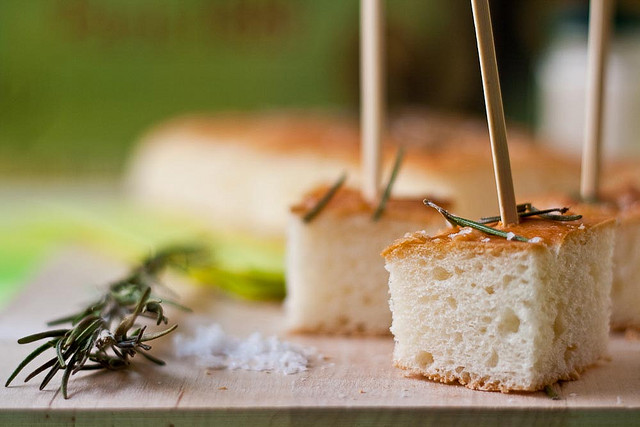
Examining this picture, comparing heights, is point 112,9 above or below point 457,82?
above


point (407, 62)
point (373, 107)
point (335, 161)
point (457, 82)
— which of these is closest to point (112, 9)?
point (407, 62)

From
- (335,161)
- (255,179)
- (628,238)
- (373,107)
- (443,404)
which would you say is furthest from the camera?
(255,179)

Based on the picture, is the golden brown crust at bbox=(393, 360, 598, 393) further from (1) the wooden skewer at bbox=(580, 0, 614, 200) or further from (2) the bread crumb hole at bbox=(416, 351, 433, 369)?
(1) the wooden skewer at bbox=(580, 0, 614, 200)

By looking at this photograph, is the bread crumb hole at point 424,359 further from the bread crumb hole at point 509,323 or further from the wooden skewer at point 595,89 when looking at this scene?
the wooden skewer at point 595,89

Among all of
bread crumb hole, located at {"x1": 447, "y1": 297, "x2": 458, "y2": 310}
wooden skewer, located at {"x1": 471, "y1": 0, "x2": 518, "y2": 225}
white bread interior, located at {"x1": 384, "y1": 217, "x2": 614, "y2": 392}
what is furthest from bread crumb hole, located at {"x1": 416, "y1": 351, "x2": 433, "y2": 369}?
wooden skewer, located at {"x1": 471, "y1": 0, "x2": 518, "y2": 225}

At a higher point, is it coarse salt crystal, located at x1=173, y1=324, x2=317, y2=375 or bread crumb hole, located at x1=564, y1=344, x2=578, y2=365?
bread crumb hole, located at x1=564, y1=344, x2=578, y2=365

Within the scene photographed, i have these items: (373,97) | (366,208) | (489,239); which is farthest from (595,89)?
(489,239)

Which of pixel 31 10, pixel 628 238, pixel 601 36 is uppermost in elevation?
pixel 31 10

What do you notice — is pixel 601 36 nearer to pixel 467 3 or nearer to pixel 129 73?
pixel 467 3
